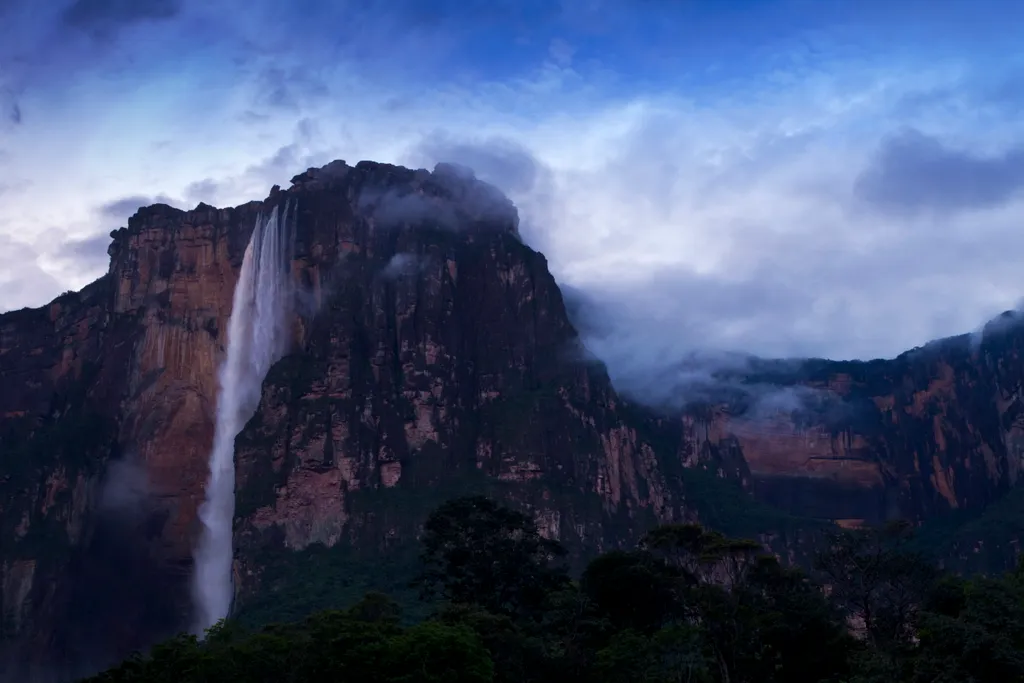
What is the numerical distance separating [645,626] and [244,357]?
88.0 meters

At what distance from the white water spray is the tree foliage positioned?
6786cm

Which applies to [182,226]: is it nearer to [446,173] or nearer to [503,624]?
[446,173]

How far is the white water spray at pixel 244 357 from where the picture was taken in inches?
5979

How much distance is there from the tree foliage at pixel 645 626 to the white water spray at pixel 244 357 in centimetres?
6786

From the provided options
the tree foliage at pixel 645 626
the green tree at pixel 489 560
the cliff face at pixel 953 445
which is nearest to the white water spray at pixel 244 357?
the green tree at pixel 489 560

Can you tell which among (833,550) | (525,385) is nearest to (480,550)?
(833,550)

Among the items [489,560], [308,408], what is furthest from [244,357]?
[489,560]

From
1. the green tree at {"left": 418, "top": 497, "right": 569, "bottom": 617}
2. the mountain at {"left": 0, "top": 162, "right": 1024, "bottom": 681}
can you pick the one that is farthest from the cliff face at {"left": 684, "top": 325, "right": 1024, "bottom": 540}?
the green tree at {"left": 418, "top": 497, "right": 569, "bottom": 617}

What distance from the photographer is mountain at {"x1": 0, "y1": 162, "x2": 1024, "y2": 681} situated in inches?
5674

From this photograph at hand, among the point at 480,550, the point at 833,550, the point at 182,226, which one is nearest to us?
the point at 833,550

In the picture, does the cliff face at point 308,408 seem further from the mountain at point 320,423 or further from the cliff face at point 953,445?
the cliff face at point 953,445

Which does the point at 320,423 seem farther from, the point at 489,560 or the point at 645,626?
the point at 645,626

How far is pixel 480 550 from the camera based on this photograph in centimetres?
8912

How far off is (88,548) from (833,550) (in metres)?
101
